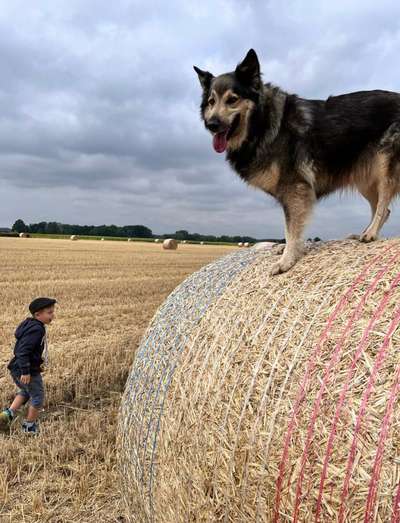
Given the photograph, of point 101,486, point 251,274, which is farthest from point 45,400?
point 251,274

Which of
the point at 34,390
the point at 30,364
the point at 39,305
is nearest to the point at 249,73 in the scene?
the point at 39,305

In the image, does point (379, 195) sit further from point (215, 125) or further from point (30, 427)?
point (30, 427)

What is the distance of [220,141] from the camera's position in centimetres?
329

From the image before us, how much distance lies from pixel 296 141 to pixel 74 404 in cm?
443

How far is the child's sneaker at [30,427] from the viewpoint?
500cm

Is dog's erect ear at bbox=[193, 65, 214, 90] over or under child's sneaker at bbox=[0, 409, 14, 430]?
over

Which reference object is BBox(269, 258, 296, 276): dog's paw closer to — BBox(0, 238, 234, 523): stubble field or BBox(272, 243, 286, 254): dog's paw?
BBox(272, 243, 286, 254): dog's paw

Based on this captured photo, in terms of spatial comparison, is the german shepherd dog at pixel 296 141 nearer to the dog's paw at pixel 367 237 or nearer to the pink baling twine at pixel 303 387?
the dog's paw at pixel 367 237

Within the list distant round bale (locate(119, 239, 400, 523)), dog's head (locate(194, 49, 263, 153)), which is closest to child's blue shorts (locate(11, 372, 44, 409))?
distant round bale (locate(119, 239, 400, 523))

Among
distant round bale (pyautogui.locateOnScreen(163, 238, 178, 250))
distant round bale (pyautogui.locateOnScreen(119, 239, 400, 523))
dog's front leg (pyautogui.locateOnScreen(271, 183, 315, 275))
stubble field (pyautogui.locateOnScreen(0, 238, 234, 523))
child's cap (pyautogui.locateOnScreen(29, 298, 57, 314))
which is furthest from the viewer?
distant round bale (pyautogui.locateOnScreen(163, 238, 178, 250))

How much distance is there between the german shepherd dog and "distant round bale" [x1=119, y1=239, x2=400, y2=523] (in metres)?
0.50

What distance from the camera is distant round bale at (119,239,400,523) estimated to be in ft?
6.60

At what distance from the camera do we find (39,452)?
4.58m

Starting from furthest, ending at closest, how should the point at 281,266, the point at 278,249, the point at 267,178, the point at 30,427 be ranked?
the point at 30,427 < the point at 278,249 < the point at 267,178 < the point at 281,266
